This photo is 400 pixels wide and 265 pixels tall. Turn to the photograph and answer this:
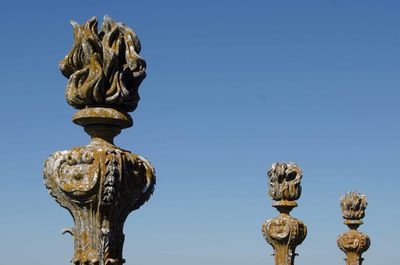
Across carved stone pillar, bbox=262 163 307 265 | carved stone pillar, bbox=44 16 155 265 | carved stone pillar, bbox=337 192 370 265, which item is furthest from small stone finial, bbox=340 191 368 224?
carved stone pillar, bbox=44 16 155 265

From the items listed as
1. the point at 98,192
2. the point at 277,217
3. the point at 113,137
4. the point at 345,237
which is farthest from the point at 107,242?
the point at 345,237

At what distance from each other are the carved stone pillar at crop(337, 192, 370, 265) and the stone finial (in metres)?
14.2

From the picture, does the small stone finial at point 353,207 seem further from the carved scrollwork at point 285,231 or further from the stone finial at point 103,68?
the stone finial at point 103,68

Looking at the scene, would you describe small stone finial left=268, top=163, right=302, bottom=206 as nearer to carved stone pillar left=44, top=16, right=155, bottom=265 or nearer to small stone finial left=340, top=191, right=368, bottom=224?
carved stone pillar left=44, top=16, right=155, bottom=265

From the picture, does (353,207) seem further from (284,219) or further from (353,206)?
(284,219)

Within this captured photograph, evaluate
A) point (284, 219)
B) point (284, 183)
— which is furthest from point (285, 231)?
point (284, 183)

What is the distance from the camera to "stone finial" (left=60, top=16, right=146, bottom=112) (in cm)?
652

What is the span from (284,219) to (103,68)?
6.91 metres

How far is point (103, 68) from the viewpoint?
655 centimetres

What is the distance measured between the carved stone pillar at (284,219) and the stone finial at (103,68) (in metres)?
6.51

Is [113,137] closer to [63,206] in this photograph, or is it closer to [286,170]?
[63,206]

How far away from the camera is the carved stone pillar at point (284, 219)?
41.5ft

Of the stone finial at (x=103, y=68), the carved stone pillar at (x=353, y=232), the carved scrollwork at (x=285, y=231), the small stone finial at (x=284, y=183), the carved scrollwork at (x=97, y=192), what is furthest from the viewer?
the carved stone pillar at (x=353, y=232)

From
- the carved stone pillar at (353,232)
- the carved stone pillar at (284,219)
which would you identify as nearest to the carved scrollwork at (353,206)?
the carved stone pillar at (353,232)
